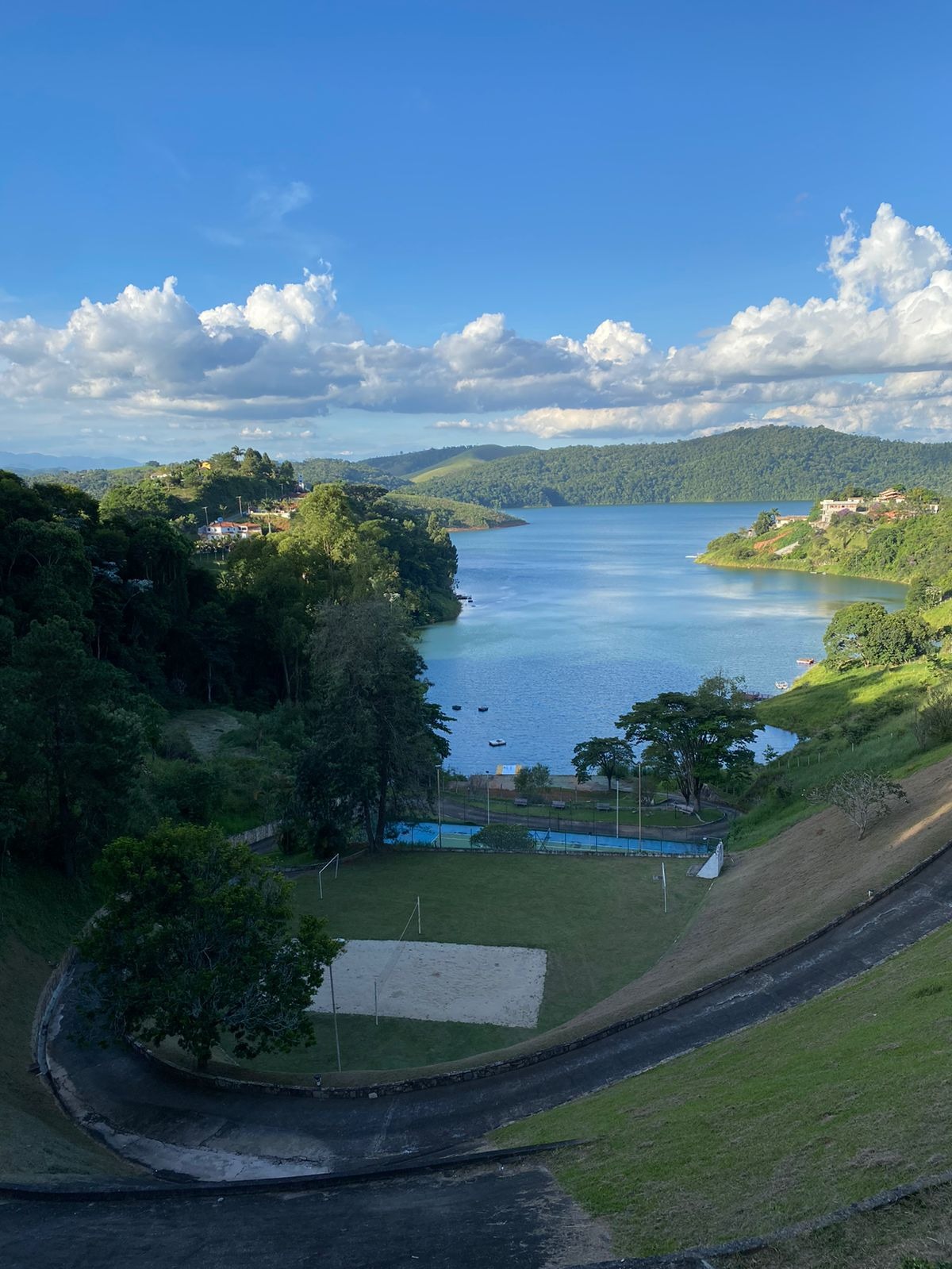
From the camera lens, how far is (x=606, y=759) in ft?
144

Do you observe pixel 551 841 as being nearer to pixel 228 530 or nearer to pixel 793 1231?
pixel 793 1231

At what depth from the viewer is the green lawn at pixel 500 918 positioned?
18.2 m

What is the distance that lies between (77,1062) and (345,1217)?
383 inches

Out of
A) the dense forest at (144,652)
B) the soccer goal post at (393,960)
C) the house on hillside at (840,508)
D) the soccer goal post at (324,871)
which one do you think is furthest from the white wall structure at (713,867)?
the house on hillside at (840,508)

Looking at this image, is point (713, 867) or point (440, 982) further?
point (713, 867)

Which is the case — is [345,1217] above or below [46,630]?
below

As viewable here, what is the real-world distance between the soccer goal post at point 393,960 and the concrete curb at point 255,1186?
6.98 m

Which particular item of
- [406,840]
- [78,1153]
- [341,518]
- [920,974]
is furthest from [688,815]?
[341,518]

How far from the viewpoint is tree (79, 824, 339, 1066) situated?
15953 millimetres

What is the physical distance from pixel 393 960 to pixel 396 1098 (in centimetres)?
669

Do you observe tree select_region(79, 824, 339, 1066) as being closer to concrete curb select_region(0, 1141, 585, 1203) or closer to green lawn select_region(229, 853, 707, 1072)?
green lawn select_region(229, 853, 707, 1072)

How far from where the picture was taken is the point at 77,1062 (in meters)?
17.8

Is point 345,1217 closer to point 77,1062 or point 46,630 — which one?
point 77,1062

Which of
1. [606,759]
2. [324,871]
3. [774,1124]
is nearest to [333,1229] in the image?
[774,1124]
